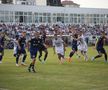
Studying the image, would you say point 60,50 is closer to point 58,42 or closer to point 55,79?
point 58,42

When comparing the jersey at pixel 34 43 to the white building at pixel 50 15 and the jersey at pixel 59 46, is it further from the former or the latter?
the white building at pixel 50 15

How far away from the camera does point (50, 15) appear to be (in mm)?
79250

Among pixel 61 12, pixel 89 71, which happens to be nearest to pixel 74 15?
pixel 61 12

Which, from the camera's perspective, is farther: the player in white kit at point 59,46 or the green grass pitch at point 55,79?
the player in white kit at point 59,46

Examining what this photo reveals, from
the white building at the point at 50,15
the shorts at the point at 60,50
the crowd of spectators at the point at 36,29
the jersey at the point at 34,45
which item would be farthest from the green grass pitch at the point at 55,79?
the white building at the point at 50,15

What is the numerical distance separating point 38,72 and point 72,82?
4174 mm

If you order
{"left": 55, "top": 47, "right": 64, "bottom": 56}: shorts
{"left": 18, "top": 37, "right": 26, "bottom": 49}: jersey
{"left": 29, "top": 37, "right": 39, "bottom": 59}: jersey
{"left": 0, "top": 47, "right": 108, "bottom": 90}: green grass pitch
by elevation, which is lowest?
{"left": 55, "top": 47, "right": 64, "bottom": 56}: shorts

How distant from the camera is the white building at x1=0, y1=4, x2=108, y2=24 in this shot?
72750 millimetres

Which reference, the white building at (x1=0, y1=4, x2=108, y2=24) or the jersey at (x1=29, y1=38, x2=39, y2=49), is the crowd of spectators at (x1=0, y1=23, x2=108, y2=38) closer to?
the white building at (x1=0, y1=4, x2=108, y2=24)

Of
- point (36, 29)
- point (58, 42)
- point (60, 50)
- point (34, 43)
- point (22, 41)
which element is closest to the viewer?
point (34, 43)

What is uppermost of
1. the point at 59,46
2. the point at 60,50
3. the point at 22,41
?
the point at 22,41

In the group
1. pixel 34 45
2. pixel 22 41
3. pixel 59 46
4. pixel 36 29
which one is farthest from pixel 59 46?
pixel 36 29

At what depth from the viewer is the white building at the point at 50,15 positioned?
72750mm

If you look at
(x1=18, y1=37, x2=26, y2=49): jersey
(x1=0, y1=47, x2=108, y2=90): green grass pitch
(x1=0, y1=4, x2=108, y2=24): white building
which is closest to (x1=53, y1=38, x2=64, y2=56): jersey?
(x1=18, y1=37, x2=26, y2=49): jersey
